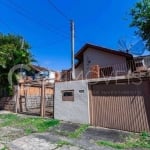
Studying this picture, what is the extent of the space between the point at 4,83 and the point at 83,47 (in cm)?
817

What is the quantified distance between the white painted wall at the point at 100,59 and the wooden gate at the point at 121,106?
6023 millimetres

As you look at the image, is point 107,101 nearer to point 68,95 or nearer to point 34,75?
point 68,95

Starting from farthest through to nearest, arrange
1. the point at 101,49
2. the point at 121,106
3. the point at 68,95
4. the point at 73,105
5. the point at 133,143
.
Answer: the point at 101,49
the point at 68,95
the point at 73,105
the point at 121,106
the point at 133,143

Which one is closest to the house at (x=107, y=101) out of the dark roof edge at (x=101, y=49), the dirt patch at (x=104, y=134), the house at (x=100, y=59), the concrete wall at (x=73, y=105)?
the concrete wall at (x=73, y=105)

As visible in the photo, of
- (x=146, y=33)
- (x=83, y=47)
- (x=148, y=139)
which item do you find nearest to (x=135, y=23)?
(x=146, y=33)

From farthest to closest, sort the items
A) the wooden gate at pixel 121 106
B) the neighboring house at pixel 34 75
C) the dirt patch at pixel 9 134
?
the neighboring house at pixel 34 75, the wooden gate at pixel 121 106, the dirt patch at pixel 9 134

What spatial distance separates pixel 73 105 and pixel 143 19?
12645mm

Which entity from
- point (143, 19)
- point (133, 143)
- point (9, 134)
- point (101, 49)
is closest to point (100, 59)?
point (101, 49)

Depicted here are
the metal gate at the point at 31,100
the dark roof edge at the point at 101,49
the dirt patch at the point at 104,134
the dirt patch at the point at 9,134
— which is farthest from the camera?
the dark roof edge at the point at 101,49

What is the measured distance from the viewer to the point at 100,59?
1641 cm

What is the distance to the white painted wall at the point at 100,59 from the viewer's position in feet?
50.6

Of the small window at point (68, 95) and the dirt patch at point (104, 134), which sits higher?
the small window at point (68, 95)

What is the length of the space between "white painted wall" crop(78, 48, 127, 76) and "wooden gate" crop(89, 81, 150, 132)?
19.8ft

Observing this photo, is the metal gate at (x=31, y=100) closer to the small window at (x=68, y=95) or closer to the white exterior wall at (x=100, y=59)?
→ the small window at (x=68, y=95)
